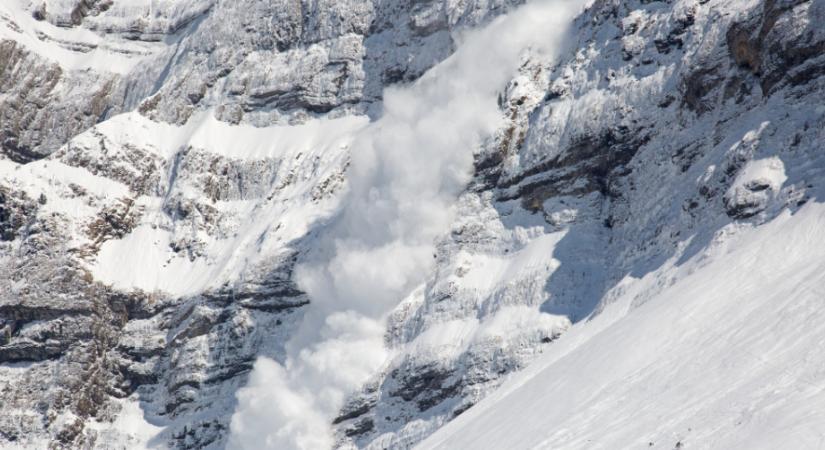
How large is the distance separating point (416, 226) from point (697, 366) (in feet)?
148

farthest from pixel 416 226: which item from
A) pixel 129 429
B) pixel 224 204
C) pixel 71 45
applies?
pixel 71 45

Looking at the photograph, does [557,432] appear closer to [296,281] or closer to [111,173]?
[296,281]

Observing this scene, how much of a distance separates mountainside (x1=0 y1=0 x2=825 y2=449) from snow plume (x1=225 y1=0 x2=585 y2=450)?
255 mm

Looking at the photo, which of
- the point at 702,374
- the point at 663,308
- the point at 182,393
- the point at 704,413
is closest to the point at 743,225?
the point at 663,308

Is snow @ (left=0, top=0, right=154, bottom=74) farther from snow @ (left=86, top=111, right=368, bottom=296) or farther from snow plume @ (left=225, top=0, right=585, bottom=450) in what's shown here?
snow plume @ (left=225, top=0, right=585, bottom=450)

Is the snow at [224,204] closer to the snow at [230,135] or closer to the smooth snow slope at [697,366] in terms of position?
Answer: the snow at [230,135]

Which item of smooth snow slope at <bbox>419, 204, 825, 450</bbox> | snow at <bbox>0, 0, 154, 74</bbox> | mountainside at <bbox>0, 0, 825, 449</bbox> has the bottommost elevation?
smooth snow slope at <bbox>419, 204, 825, 450</bbox>

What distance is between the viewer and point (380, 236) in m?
114

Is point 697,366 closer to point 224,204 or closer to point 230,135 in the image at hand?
point 224,204

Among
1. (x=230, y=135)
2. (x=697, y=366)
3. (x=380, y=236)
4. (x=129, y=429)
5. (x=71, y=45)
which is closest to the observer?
(x=697, y=366)

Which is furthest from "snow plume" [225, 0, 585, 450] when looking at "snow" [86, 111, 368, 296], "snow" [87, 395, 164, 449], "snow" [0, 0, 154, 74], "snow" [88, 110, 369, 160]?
"snow" [0, 0, 154, 74]

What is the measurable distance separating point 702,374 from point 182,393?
201 feet

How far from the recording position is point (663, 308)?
79750 mm

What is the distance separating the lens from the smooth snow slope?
58938 millimetres
